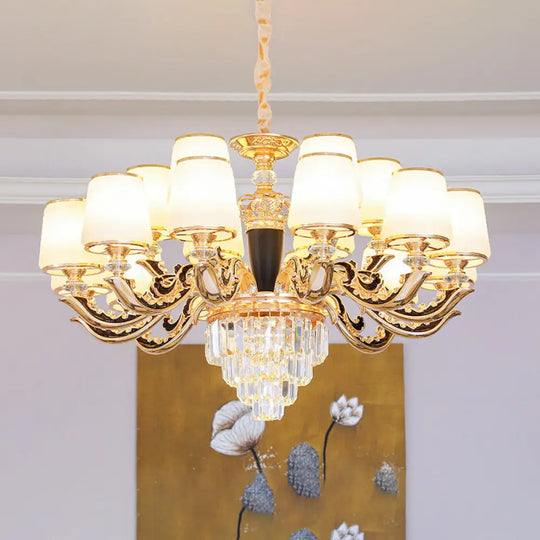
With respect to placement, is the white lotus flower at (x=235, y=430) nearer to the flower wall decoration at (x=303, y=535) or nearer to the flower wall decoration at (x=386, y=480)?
the flower wall decoration at (x=303, y=535)

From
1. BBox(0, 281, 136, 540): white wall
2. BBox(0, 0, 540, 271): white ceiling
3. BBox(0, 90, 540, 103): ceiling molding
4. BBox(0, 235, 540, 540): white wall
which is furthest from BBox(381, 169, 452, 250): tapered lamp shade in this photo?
BBox(0, 281, 136, 540): white wall

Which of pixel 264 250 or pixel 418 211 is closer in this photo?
pixel 418 211

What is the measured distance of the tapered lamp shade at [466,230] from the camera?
5.51 feet

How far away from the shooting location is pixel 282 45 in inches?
102

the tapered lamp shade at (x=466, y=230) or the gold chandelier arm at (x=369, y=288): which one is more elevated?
the tapered lamp shade at (x=466, y=230)

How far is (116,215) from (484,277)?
2.29 metres

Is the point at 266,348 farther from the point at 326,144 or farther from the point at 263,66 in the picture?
the point at 263,66

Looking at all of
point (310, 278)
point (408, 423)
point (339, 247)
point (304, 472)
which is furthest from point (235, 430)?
point (310, 278)

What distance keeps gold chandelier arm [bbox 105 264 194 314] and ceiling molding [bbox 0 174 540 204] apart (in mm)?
1664

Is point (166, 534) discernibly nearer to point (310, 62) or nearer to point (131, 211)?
point (310, 62)

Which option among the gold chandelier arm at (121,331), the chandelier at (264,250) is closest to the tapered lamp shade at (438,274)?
the chandelier at (264,250)

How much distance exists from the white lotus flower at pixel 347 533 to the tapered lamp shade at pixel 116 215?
2050 mm

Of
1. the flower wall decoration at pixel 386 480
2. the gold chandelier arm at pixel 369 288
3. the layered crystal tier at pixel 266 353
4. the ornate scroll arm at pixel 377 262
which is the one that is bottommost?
the flower wall decoration at pixel 386 480

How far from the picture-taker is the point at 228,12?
2391 millimetres
